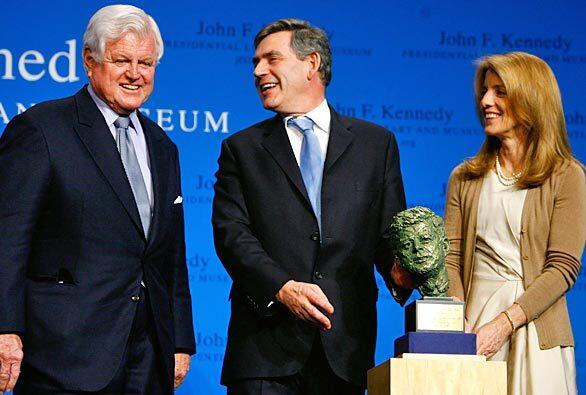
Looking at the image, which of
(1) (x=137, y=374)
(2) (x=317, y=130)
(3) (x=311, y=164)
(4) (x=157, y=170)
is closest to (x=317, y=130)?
(2) (x=317, y=130)

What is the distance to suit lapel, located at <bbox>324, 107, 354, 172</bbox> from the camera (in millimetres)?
3781

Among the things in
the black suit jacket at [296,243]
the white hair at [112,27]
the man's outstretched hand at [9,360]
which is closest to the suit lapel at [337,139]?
the black suit jacket at [296,243]

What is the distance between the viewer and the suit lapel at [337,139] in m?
3.78

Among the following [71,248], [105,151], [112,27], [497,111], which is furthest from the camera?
[497,111]

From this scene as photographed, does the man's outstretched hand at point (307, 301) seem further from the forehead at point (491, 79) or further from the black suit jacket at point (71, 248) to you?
the forehead at point (491, 79)

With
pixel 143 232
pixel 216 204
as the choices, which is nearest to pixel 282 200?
pixel 216 204

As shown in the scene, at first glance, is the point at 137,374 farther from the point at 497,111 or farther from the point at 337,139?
the point at 497,111

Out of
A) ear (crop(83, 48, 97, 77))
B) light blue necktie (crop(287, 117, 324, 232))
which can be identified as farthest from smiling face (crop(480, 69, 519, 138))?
ear (crop(83, 48, 97, 77))

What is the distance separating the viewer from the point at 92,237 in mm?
3443

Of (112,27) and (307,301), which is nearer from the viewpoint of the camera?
(307,301)

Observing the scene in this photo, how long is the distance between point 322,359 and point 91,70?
1167 millimetres

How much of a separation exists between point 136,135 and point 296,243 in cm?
61

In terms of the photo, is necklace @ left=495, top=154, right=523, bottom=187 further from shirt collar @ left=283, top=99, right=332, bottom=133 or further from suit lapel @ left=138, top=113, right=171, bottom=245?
suit lapel @ left=138, top=113, right=171, bottom=245

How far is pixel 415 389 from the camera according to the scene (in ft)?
10.4
